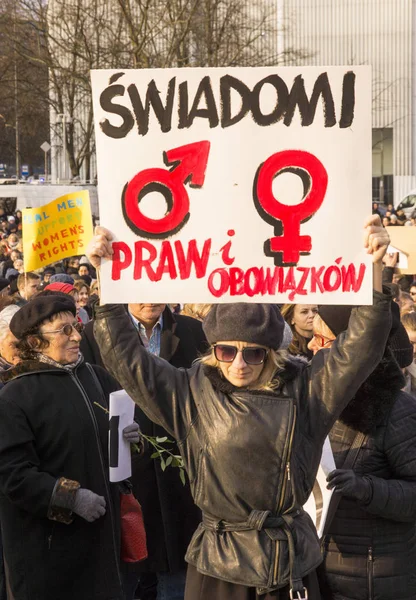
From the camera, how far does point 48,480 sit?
4.62m

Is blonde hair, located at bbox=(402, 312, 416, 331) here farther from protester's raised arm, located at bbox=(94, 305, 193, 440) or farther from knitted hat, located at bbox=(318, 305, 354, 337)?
protester's raised arm, located at bbox=(94, 305, 193, 440)

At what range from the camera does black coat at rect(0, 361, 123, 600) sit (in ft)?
15.2

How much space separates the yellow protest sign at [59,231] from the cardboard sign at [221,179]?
283 inches

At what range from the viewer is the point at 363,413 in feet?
12.7

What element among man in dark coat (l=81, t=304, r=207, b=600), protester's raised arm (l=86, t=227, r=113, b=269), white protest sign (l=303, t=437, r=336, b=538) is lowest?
man in dark coat (l=81, t=304, r=207, b=600)

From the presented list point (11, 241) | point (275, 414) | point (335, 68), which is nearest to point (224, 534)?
point (275, 414)

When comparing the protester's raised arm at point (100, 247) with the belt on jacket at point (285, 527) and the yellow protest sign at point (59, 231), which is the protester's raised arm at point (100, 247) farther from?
the yellow protest sign at point (59, 231)

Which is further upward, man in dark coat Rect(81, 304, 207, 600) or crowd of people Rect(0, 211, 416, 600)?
crowd of people Rect(0, 211, 416, 600)

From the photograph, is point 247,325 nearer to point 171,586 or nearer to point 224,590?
point 224,590

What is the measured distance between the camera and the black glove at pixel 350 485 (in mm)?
3746

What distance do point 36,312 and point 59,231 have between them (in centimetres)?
603

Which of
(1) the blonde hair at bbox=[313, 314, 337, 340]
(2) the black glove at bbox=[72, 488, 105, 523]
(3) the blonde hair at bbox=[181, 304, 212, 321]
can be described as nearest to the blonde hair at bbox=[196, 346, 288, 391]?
(1) the blonde hair at bbox=[313, 314, 337, 340]

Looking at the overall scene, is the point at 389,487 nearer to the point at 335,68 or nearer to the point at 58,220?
the point at 335,68

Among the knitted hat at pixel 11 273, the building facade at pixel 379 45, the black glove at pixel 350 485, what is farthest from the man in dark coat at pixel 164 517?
the building facade at pixel 379 45
